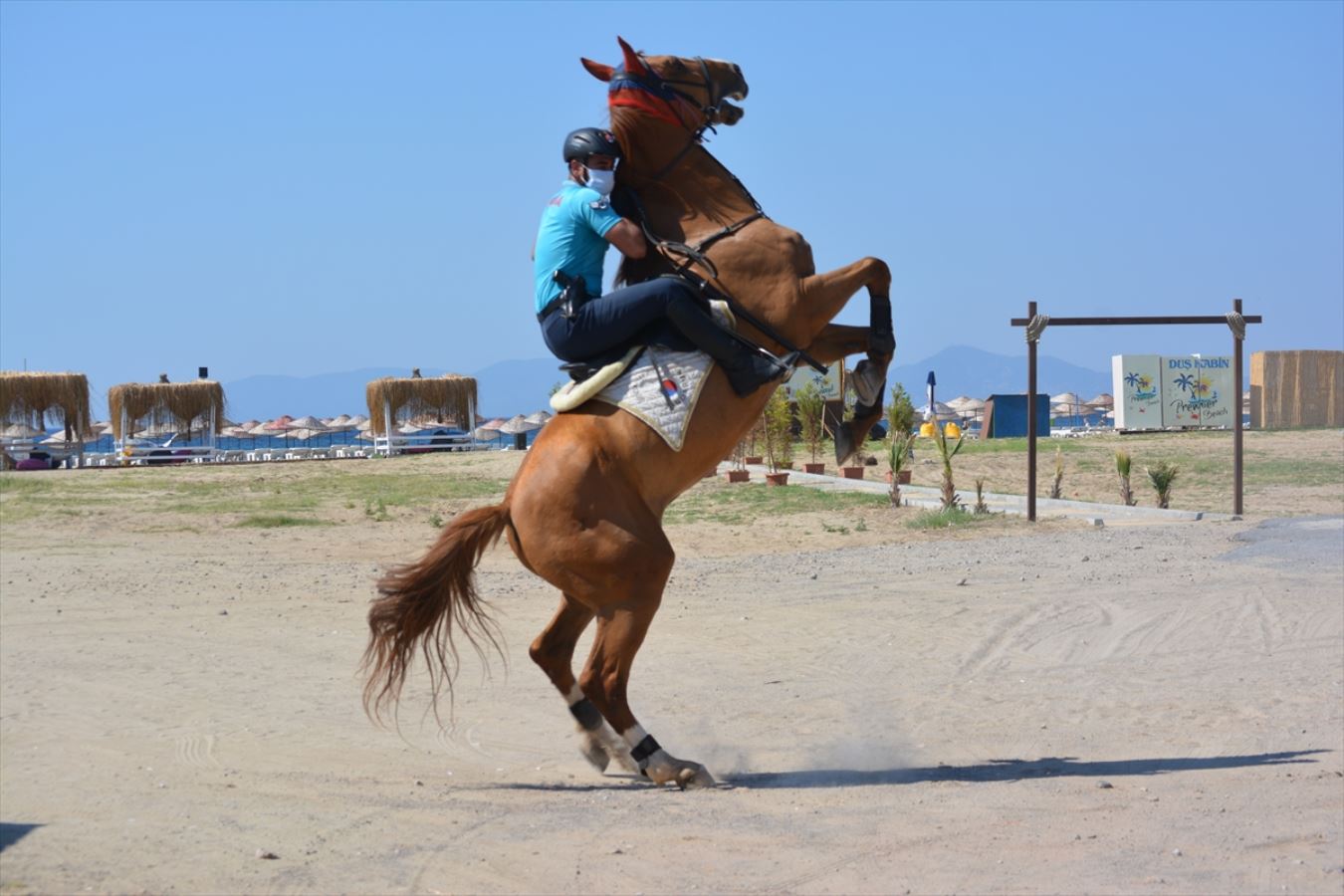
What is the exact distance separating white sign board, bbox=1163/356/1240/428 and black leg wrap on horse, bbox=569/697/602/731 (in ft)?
127

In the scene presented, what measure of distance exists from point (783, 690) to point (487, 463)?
81.2ft

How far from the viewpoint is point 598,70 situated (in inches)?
306

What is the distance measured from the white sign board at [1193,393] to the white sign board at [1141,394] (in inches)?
8.8

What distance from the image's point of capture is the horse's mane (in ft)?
24.7

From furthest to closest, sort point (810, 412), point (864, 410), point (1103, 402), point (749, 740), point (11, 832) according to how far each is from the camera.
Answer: point (1103, 402), point (810, 412), point (749, 740), point (864, 410), point (11, 832)

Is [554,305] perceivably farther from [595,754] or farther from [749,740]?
[749,740]

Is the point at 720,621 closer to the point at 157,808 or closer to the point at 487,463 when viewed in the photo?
the point at 157,808

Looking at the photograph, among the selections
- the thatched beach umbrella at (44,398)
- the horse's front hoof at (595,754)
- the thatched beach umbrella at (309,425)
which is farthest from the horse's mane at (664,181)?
the thatched beach umbrella at (309,425)

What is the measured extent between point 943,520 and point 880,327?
39.5 ft

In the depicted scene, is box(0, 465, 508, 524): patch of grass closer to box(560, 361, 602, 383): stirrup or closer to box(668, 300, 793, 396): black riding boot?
box(560, 361, 602, 383): stirrup

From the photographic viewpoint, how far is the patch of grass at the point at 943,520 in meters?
19.1

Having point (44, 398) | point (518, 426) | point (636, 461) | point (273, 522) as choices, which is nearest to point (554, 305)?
point (636, 461)

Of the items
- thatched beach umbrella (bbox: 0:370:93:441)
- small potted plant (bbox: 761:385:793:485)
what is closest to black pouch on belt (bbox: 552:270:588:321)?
small potted plant (bbox: 761:385:793:485)

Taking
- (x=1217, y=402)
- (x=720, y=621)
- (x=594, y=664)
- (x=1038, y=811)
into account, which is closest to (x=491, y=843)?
(x=594, y=664)
